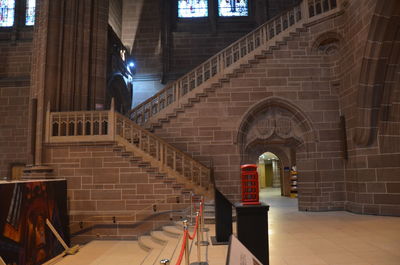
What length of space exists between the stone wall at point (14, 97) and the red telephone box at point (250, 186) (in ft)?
41.8

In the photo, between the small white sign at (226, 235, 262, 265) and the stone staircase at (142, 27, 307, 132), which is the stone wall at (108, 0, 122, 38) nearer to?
the stone staircase at (142, 27, 307, 132)

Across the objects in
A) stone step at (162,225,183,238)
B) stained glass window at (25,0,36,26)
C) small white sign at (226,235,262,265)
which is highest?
stained glass window at (25,0,36,26)

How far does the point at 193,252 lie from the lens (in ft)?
19.3

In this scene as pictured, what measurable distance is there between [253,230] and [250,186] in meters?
0.67

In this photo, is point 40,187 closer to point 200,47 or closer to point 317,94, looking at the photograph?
point 317,94

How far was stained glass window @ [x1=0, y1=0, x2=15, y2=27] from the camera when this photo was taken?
1678 centimetres

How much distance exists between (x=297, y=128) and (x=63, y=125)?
810 centimetres

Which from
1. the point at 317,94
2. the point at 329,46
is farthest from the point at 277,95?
the point at 329,46

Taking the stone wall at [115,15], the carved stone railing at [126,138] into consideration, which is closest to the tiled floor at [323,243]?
the carved stone railing at [126,138]

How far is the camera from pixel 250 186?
439 centimetres

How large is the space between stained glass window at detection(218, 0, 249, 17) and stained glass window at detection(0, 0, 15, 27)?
1102 centimetres

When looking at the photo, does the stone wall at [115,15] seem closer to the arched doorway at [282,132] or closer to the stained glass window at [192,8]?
the stained glass window at [192,8]

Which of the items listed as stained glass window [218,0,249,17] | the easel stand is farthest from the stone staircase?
stained glass window [218,0,249,17]

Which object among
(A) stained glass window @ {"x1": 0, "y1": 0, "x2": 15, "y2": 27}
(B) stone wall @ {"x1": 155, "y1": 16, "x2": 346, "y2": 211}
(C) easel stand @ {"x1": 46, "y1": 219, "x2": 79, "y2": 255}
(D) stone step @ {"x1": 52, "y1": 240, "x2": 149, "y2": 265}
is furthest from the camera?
(A) stained glass window @ {"x1": 0, "y1": 0, "x2": 15, "y2": 27}
